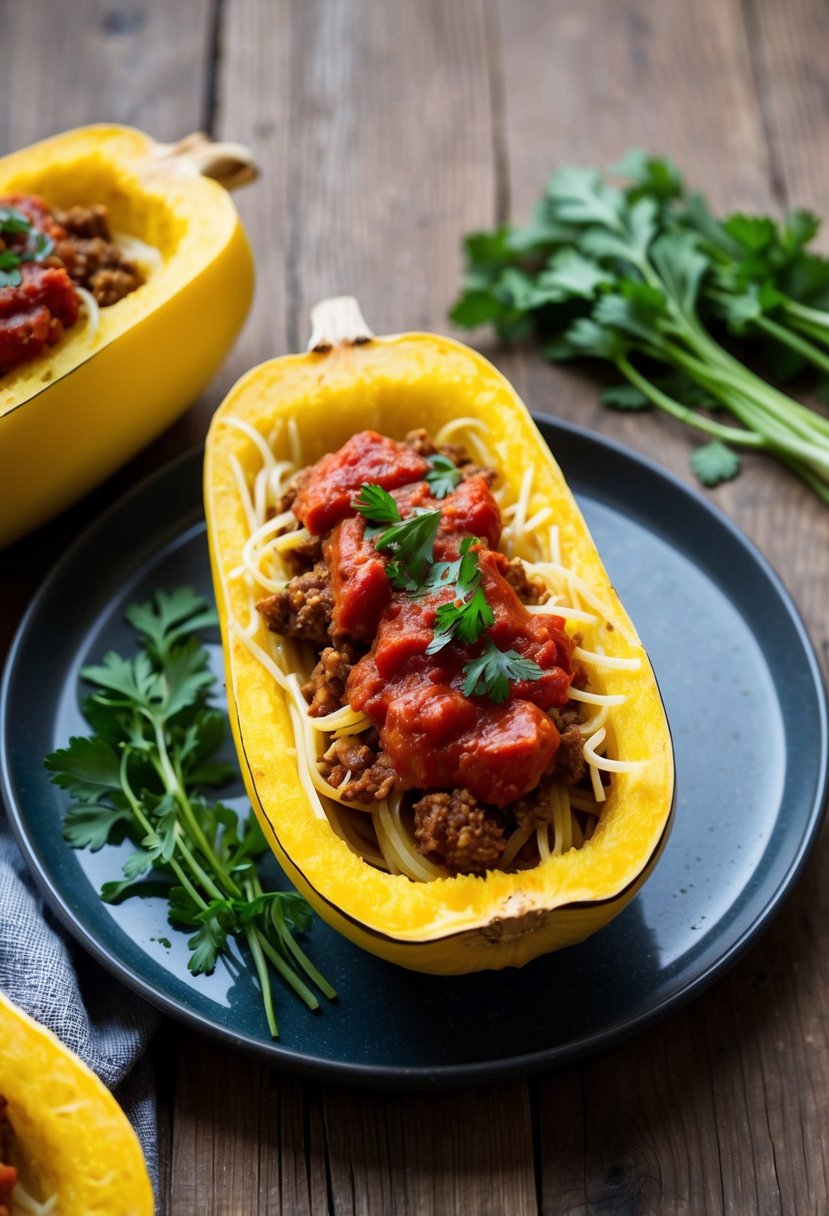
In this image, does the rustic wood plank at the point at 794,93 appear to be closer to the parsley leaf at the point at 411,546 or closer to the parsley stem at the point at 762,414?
the parsley stem at the point at 762,414

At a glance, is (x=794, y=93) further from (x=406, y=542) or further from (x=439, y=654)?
(x=439, y=654)

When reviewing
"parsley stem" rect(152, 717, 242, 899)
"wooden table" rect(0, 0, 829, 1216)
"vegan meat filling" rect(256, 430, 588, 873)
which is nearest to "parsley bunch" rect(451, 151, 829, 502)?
"wooden table" rect(0, 0, 829, 1216)

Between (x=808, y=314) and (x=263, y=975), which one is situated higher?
(x=808, y=314)

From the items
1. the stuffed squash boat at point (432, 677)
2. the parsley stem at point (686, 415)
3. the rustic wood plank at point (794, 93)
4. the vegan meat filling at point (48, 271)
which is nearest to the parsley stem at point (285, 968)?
the stuffed squash boat at point (432, 677)

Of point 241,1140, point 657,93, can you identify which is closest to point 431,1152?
point 241,1140

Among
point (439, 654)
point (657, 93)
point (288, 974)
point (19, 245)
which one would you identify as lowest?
point (288, 974)

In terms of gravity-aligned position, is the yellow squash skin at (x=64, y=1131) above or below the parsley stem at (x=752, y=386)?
below

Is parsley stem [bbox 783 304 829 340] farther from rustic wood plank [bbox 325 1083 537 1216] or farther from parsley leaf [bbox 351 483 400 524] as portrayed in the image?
rustic wood plank [bbox 325 1083 537 1216]
